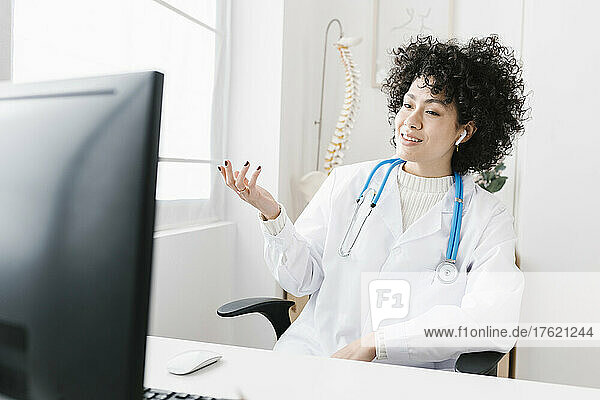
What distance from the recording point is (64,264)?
1.49ft

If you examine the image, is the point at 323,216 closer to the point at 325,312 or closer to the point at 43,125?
the point at 325,312

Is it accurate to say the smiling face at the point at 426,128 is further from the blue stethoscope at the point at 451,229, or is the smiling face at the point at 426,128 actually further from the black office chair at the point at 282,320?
the black office chair at the point at 282,320

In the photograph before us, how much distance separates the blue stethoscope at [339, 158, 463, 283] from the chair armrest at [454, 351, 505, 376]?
0.27 m

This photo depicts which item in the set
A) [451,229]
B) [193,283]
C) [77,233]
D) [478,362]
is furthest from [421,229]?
[77,233]

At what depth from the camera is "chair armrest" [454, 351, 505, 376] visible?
1219 mm

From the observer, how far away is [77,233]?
0.45 m

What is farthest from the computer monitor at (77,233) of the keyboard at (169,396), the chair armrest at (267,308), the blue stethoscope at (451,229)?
the blue stethoscope at (451,229)

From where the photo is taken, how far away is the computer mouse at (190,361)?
3.18ft

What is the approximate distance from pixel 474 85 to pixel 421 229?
1.40ft

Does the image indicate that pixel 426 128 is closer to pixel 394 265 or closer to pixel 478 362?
pixel 394 265

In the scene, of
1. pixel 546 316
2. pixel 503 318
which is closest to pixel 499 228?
pixel 503 318

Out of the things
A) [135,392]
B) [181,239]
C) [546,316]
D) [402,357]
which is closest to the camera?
[135,392]

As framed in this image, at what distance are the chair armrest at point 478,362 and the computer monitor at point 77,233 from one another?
0.94m

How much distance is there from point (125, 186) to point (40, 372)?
17 cm
